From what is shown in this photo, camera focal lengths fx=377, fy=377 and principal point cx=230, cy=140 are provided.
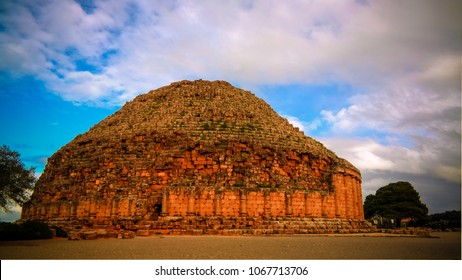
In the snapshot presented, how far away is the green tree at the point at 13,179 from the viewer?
21.0m

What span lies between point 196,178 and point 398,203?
39.0 m

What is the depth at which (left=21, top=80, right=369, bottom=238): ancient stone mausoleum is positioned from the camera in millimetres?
22125

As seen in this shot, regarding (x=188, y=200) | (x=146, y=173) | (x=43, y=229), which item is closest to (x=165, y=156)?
(x=146, y=173)

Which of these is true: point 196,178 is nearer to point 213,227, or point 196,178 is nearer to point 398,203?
point 213,227

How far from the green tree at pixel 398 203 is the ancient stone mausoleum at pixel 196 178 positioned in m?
23.7

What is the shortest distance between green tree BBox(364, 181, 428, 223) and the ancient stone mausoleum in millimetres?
23734

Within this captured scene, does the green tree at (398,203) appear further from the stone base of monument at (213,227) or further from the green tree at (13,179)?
the green tree at (13,179)

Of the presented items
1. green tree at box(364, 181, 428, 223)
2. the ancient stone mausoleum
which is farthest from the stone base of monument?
green tree at box(364, 181, 428, 223)

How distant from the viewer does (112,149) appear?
27516 millimetres

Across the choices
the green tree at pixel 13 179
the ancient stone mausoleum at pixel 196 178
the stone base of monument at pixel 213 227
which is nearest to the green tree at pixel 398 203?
the ancient stone mausoleum at pixel 196 178

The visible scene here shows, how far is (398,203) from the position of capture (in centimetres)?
5278

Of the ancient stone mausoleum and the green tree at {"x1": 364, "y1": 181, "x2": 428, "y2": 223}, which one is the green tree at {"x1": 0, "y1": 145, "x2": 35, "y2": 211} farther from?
the green tree at {"x1": 364, "y1": 181, "x2": 428, "y2": 223}

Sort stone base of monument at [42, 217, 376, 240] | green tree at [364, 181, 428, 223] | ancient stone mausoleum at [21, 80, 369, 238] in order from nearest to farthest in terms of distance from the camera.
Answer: stone base of monument at [42, 217, 376, 240]
ancient stone mausoleum at [21, 80, 369, 238]
green tree at [364, 181, 428, 223]

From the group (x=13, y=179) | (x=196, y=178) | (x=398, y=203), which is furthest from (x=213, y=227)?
(x=398, y=203)
